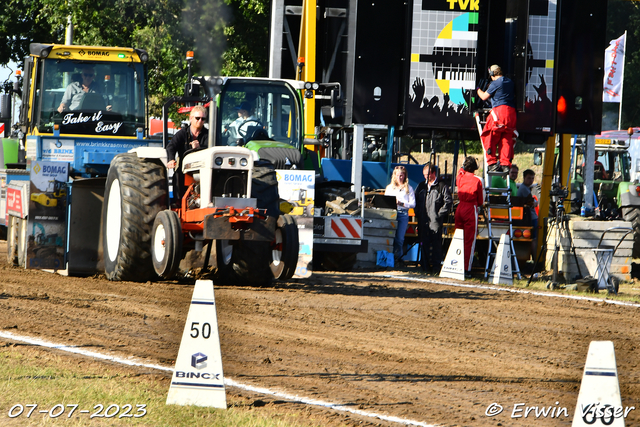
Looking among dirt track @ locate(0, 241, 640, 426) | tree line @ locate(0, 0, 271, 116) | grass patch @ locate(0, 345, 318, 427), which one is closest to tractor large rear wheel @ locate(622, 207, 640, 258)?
dirt track @ locate(0, 241, 640, 426)

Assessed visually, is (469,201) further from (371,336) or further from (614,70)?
(614,70)

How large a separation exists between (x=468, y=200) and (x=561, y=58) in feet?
12.5

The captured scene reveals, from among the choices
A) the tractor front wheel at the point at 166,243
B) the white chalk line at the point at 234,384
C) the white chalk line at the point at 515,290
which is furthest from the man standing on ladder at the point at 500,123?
the white chalk line at the point at 234,384

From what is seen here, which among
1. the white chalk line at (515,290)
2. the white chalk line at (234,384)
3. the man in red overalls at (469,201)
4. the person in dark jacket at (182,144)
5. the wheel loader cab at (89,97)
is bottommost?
the white chalk line at (515,290)

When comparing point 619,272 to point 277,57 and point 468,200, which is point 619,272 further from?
point 277,57

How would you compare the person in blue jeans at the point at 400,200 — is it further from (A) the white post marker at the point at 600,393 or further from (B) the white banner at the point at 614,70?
(B) the white banner at the point at 614,70

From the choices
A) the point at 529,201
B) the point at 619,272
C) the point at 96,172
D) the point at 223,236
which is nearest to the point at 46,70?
the point at 96,172

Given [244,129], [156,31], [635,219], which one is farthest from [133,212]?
[156,31]

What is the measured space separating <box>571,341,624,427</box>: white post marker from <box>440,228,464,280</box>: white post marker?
31.3ft

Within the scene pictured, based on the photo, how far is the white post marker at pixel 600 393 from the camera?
4387 mm

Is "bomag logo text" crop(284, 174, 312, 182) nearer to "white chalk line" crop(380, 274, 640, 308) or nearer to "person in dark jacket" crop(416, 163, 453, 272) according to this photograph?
"white chalk line" crop(380, 274, 640, 308)

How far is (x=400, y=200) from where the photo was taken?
52.0ft

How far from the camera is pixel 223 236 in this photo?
991cm

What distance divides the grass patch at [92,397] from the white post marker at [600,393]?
167cm
